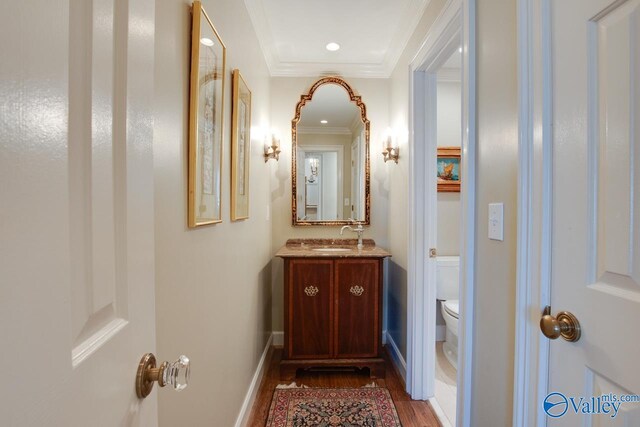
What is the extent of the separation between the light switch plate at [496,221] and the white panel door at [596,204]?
Result: 0.21 m

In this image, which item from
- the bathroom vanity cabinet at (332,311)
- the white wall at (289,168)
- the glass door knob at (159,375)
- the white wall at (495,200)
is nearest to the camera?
the glass door knob at (159,375)

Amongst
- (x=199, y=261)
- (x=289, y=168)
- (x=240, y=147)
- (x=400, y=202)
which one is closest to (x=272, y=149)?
(x=289, y=168)

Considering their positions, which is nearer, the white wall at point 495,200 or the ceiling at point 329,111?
the white wall at point 495,200

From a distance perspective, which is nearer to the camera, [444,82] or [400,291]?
[400,291]

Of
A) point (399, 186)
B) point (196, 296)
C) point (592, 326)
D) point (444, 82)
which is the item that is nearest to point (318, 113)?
point (399, 186)

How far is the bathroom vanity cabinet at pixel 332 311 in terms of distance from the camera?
2.22 meters

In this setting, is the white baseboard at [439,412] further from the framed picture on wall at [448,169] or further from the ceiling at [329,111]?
the ceiling at [329,111]

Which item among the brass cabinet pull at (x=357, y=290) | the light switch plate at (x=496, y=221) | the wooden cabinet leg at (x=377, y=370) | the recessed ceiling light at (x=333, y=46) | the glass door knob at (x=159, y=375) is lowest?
the wooden cabinet leg at (x=377, y=370)

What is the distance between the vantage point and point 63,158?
35 cm

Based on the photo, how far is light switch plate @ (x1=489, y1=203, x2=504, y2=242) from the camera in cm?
102

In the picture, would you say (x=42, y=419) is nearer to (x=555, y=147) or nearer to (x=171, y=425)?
(x=171, y=425)

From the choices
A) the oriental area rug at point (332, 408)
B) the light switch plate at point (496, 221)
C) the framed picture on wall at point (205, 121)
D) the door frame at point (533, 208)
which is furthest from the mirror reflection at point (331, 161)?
the door frame at point (533, 208)

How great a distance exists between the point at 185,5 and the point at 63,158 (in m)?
0.84

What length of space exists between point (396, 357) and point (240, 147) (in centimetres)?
193
